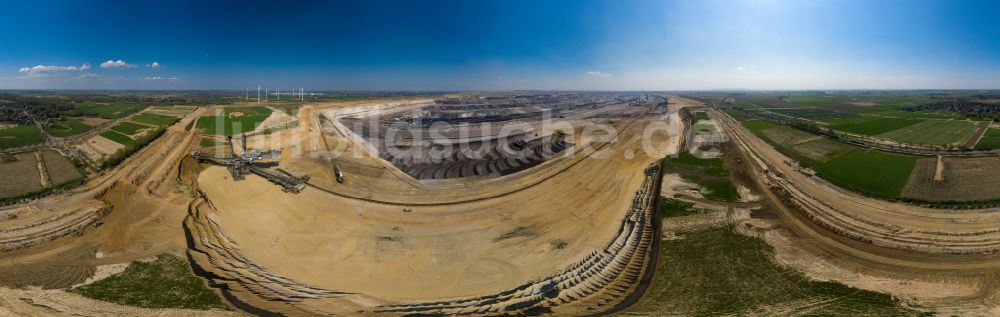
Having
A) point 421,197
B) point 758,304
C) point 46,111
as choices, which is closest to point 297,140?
point 421,197

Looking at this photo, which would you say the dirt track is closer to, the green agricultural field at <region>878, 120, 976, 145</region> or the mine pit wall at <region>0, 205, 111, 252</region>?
the green agricultural field at <region>878, 120, 976, 145</region>

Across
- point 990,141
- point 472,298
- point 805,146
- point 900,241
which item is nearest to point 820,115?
point 990,141

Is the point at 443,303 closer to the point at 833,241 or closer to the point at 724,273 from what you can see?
the point at 724,273

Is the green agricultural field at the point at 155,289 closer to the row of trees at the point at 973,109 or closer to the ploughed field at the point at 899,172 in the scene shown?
the ploughed field at the point at 899,172

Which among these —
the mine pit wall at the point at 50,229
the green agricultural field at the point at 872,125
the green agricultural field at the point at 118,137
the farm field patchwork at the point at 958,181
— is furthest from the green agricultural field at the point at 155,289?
the green agricultural field at the point at 872,125

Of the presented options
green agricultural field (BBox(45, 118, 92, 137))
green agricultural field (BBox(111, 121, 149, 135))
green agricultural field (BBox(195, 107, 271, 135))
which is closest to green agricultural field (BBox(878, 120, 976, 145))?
green agricultural field (BBox(195, 107, 271, 135))

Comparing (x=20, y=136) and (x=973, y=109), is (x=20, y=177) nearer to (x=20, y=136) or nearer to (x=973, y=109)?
(x=20, y=136)
